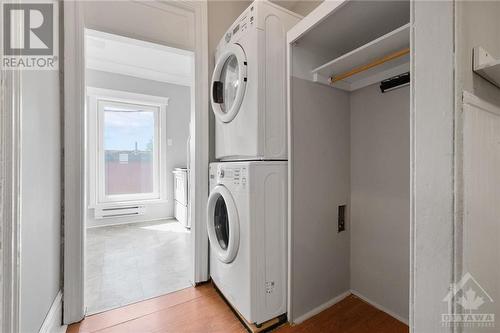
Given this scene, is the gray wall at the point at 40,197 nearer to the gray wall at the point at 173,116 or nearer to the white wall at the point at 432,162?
the white wall at the point at 432,162

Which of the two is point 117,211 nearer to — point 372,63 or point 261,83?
point 261,83

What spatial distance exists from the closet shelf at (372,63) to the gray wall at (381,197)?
0.10 meters

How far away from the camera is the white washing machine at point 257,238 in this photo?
119cm

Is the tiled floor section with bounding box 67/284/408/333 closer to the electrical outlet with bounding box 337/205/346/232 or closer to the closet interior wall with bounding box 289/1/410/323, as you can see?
the closet interior wall with bounding box 289/1/410/323

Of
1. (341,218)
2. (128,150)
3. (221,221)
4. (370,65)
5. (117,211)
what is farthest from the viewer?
(128,150)

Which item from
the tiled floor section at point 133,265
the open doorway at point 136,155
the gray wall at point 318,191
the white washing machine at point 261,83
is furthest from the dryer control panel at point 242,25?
the tiled floor section at point 133,265

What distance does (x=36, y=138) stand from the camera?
989mm

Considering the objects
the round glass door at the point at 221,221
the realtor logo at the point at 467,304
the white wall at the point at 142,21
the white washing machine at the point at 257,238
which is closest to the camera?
the realtor logo at the point at 467,304

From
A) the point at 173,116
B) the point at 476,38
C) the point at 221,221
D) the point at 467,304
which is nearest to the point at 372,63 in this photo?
the point at 476,38

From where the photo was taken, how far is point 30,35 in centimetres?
106

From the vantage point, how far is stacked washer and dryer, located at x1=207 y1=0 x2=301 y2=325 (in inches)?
47.3

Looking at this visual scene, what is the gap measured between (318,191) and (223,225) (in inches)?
28.4

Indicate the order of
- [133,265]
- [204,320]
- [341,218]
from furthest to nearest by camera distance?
[133,265] < [341,218] < [204,320]

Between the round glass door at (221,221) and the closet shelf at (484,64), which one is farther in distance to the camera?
the round glass door at (221,221)
